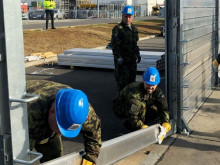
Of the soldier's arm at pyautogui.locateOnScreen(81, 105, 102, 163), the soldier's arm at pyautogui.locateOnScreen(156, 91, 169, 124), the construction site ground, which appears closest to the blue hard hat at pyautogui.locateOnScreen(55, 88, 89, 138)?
the soldier's arm at pyautogui.locateOnScreen(81, 105, 102, 163)

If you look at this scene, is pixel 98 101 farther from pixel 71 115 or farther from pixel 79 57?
pixel 71 115

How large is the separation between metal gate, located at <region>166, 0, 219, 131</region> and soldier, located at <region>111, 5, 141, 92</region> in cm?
122

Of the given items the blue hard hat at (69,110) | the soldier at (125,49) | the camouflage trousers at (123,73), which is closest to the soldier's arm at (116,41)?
the soldier at (125,49)

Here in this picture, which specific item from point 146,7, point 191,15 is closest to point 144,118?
point 191,15

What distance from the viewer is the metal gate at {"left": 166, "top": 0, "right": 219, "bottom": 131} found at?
4555 millimetres

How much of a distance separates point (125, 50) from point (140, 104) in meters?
2.10

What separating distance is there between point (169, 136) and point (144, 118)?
489 mm

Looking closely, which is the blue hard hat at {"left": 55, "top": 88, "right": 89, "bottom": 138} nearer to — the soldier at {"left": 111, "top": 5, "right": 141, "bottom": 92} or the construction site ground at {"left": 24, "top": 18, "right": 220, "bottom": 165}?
the construction site ground at {"left": 24, "top": 18, "right": 220, "bottom": 165}

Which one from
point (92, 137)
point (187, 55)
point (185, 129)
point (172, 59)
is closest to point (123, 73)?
point (187, 55)

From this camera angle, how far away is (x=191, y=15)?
16.8 feet

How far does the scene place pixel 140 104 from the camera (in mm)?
4328

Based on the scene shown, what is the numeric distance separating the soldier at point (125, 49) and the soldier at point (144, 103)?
1.51 m

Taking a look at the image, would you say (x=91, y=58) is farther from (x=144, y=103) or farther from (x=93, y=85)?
(x=144, y=103)

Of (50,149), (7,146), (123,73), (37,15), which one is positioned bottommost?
(50,149)
